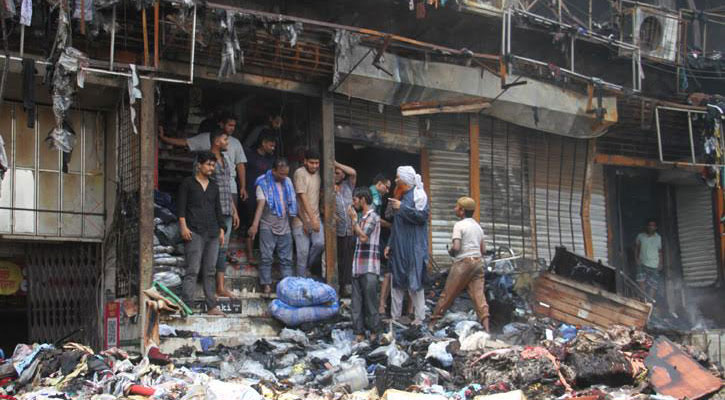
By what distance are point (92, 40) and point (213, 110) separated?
9.68 ft

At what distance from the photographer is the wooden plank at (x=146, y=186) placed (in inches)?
436

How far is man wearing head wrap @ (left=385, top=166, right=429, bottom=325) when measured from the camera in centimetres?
1181

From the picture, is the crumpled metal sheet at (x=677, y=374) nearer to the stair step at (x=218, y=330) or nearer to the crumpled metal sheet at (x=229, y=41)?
the stair step at (x=218, y=330)

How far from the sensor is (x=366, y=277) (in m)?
11.3

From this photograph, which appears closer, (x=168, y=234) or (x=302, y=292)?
(x=302, y=292)

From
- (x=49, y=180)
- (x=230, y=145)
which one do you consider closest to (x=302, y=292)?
(x=230, y=145)

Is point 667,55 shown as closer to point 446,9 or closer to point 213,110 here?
point 446,9

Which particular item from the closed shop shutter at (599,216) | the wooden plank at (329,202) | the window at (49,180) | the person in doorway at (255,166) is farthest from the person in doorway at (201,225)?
the closed shop shutter at (599,216)

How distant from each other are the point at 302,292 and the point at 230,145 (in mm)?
2184

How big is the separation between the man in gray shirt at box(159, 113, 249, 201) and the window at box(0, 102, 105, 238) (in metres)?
0.96

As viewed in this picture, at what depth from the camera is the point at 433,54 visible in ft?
45.9

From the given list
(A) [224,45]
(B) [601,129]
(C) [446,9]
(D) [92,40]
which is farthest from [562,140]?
(D) [92,40]

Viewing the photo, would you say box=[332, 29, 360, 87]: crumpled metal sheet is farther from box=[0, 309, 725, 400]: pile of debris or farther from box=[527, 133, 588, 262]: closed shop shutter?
box=[527, 133, 588, 262]: closed shop shutter

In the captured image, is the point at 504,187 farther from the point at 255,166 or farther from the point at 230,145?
the point at 230,145
